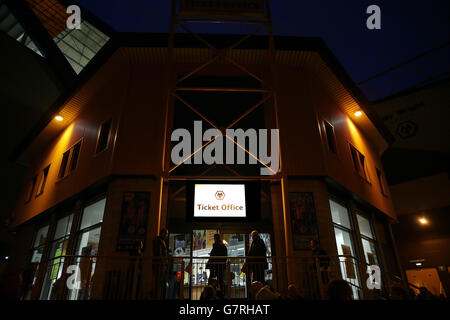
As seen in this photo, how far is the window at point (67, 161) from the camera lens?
1481cm

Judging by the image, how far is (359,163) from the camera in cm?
1571

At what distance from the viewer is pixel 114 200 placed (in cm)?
1116

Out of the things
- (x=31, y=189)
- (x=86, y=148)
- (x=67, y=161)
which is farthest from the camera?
(x=31, y=189)

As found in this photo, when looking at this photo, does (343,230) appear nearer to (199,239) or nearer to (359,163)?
(359,163)

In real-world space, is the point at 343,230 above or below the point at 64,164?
below

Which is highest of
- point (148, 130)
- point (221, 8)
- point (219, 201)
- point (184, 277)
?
point (221, 8)

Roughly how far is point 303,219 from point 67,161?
1278 centimetres

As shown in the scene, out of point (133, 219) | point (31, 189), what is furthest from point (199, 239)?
point (31, 189)

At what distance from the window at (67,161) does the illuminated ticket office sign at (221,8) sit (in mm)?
8997
